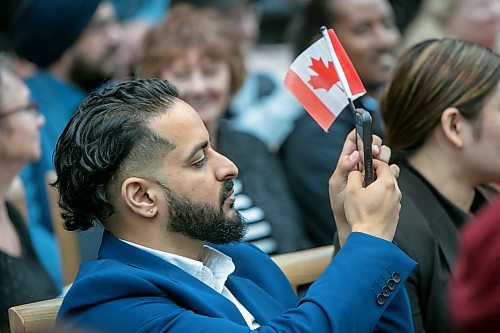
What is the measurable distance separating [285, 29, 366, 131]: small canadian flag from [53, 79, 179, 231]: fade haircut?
0.36 m

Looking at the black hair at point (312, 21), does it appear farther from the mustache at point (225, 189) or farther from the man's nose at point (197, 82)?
the mustache at point (225, 189)

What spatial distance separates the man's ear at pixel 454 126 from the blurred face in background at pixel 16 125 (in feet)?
5.50

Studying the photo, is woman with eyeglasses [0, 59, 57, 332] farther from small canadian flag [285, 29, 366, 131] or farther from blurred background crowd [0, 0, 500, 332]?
small canadian flag [285, 29, 366, 131]

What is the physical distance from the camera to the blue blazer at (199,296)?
214 cm

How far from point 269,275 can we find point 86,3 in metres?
2.60

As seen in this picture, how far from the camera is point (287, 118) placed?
514cm

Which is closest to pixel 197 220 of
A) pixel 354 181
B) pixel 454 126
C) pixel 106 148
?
pixel 106 148

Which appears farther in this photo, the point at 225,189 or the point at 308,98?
the point at 308,98

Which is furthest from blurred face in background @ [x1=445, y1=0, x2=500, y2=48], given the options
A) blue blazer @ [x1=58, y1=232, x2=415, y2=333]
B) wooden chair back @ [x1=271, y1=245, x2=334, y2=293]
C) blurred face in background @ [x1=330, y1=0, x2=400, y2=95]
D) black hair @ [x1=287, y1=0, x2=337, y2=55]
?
blue blazer @ [x1=58, y1=232, x2=415, y2=333]

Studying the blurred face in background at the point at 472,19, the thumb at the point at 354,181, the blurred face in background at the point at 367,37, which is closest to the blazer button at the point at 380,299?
the thumb at the point at 354,181

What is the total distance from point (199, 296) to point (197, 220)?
7.6 inches

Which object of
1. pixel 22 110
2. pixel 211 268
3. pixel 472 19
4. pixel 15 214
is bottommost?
pixel 472 19

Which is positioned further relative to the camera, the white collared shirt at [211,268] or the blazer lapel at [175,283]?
the white collared shirt at [211,268]

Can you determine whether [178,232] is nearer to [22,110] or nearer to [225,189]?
[225,189]
